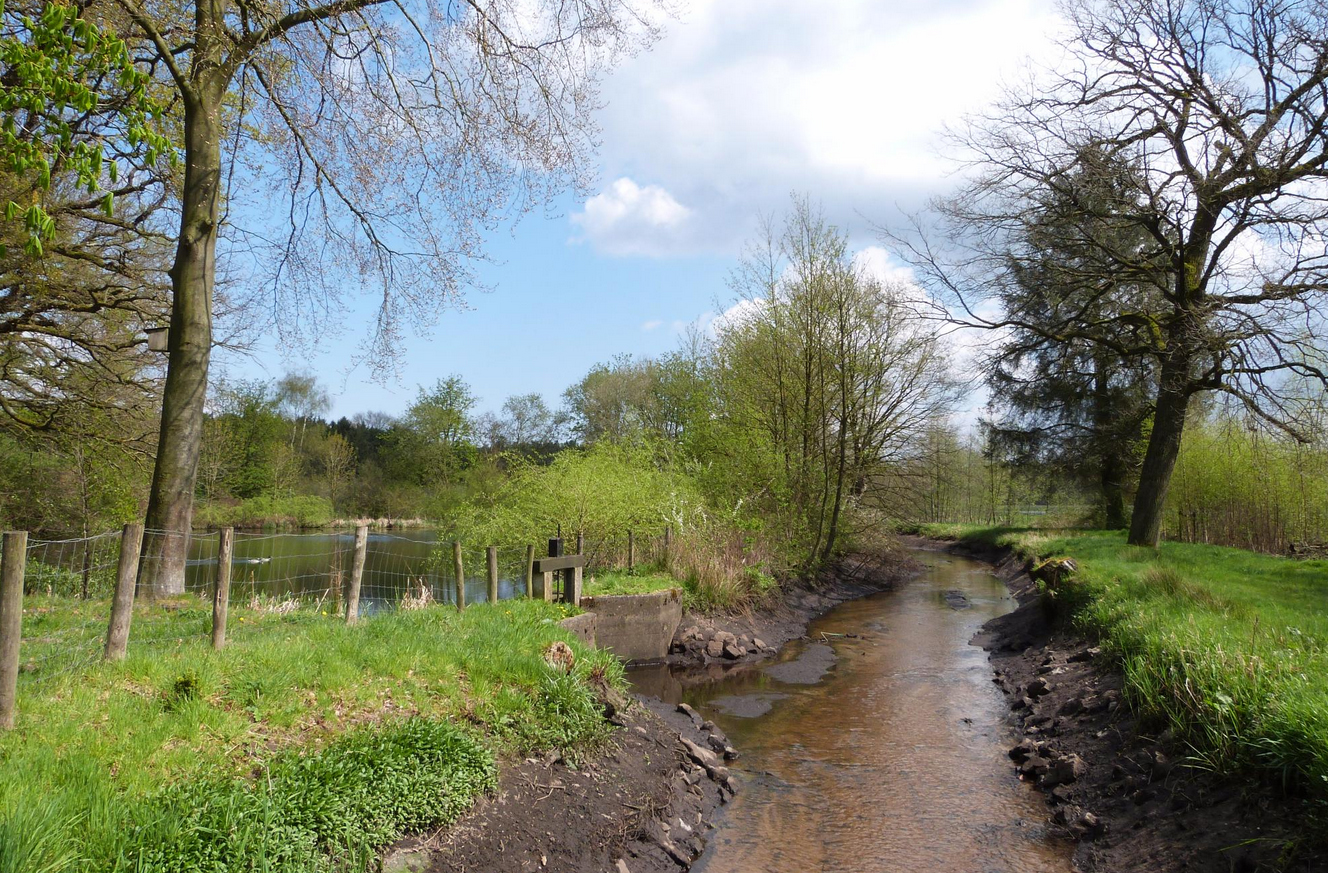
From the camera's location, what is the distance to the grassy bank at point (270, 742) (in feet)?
11.5

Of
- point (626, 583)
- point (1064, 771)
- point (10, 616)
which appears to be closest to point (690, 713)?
point (626, 583)

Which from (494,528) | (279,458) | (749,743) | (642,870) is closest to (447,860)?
(642,870)

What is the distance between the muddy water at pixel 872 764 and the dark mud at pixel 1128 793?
31cm

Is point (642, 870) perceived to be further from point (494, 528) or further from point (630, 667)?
point (494, 528)

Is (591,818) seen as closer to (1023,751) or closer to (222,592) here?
(222,592)

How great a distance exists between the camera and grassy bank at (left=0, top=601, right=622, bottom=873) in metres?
3.50

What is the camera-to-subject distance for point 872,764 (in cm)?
813

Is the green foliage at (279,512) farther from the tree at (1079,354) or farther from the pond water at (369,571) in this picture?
the tree at (1079,354)

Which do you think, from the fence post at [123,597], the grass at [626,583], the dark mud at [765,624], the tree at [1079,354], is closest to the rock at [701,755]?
the dark mud at [765,624]

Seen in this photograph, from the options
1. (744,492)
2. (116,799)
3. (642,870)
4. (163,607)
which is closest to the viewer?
(116,799)

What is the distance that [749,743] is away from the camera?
8.87 metres

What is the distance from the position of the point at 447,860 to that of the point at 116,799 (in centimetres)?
178

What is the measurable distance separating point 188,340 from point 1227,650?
11.6m

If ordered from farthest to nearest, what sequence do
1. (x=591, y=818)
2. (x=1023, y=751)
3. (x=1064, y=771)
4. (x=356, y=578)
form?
(x=1023, y=751) < (x=356, y=578) < (x=1064, y=771) < (x=591, y=818)
